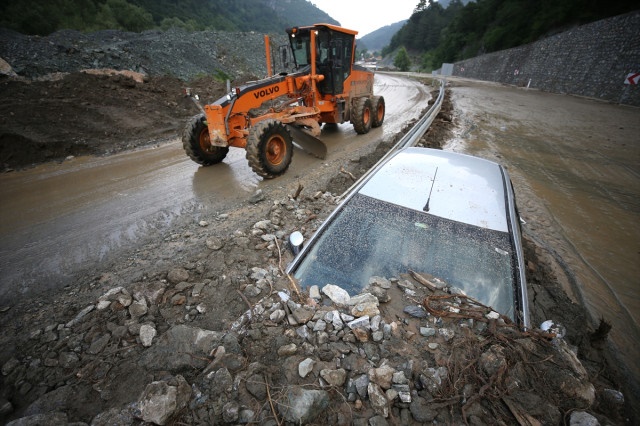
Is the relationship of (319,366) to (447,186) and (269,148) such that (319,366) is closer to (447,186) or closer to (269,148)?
(447,186)

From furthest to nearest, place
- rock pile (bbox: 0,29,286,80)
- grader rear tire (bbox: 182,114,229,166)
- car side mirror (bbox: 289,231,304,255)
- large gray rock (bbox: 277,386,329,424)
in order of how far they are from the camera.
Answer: rock pile (bbox: 0,29,286,80)
grader rear tire (bbox: 182,114,229,166)
car side mirror (bbox: 289,231,304,255)
large gray rock (bbox: 277,386,329,424)

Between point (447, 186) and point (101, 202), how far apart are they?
5542mm

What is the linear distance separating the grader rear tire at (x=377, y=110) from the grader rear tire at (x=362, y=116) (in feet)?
0.71

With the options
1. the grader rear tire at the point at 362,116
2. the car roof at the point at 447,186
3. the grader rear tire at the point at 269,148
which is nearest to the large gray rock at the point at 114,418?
the car roof at the point at 447,186

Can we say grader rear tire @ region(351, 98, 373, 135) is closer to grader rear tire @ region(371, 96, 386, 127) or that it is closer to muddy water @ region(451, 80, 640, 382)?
grader rear tire @ region(371, 96, 386, 127)

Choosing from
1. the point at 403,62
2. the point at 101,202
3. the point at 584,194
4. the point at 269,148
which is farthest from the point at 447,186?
the point at 403,62

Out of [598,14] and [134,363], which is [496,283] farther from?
[598,14]

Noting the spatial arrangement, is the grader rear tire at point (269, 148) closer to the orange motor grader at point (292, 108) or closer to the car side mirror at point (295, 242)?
the orange motor grader at point (292, 108)

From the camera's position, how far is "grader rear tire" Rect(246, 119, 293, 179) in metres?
5.45

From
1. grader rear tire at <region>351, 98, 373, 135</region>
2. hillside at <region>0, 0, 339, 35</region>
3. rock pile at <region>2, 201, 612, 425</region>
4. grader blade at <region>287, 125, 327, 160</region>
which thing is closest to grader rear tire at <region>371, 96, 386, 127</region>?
grader rear tire at <region>351, 98, 373, 135</region>

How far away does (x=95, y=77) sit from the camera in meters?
10.0

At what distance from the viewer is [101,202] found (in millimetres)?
4871

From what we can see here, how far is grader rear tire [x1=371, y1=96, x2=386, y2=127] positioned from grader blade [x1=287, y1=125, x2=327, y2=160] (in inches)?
138

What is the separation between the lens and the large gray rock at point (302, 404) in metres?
1.43
